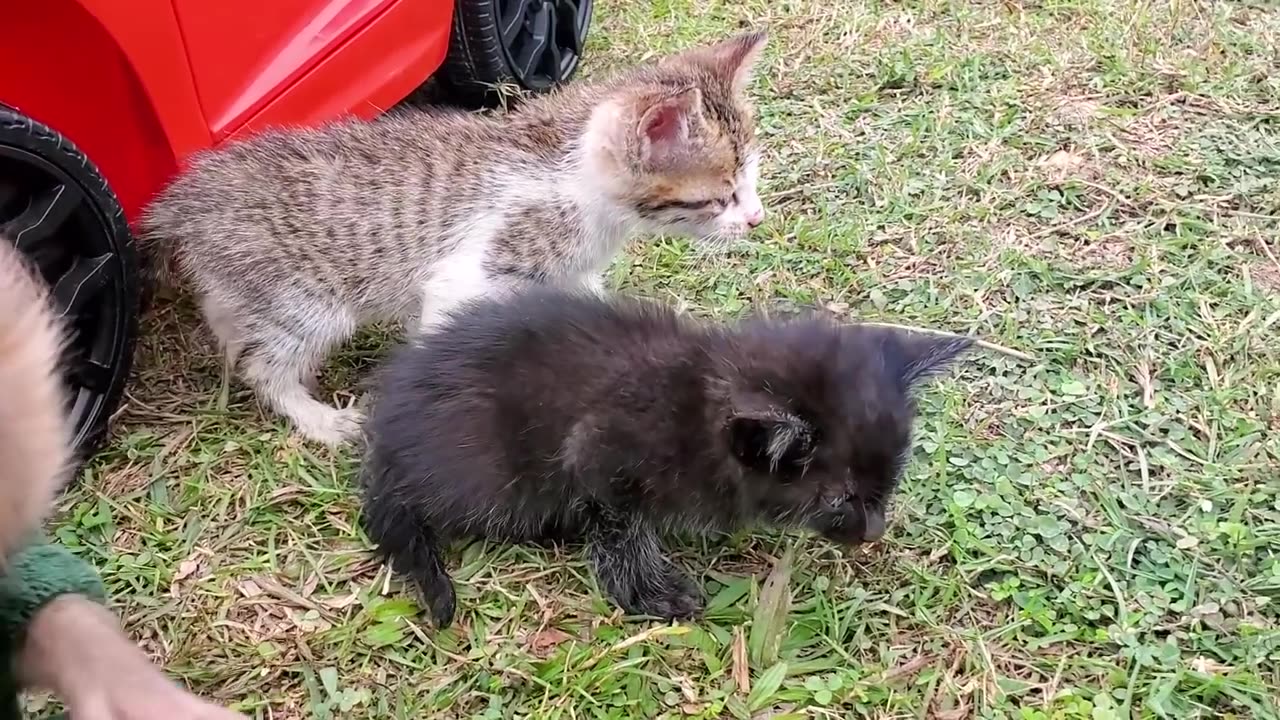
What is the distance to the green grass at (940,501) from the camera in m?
2.10

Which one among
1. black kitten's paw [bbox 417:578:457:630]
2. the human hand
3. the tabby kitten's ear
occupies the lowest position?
black kitten's paw [bbox 417:578:457:630]

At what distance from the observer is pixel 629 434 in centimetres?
214

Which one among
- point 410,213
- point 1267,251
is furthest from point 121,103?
point 1267,251

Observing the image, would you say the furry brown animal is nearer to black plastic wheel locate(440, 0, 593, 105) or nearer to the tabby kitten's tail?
the tabby kitten's tail

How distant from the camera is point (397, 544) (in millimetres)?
2328

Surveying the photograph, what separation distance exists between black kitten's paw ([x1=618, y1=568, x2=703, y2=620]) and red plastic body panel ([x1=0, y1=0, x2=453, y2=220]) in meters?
1.64

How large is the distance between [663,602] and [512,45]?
2.46 metres

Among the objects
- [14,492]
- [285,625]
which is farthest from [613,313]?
[14,492]

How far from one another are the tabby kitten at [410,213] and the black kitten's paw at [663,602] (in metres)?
0.86

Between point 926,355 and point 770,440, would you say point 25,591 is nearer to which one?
point 770,440

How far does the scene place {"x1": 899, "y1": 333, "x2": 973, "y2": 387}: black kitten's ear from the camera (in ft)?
7.08

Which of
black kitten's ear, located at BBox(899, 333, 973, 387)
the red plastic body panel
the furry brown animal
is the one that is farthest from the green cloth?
black kitten's ear, located at BBox(899, 333, 973, 387)

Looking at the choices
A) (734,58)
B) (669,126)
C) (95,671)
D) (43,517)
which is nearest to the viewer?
(43,517)

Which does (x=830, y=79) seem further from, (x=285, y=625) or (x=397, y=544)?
(x=285, y=625)
